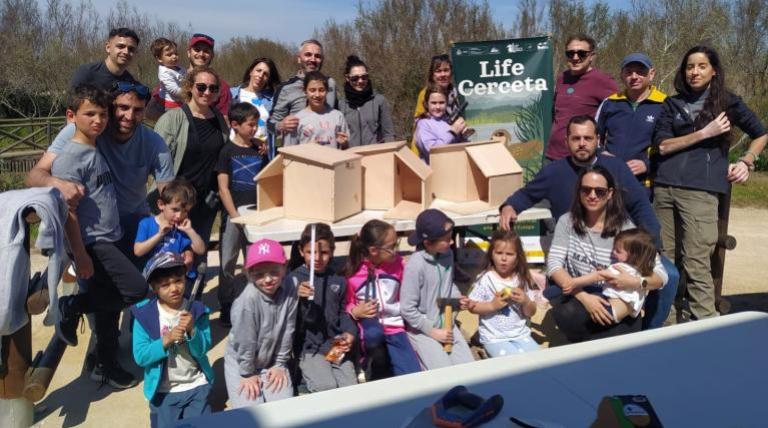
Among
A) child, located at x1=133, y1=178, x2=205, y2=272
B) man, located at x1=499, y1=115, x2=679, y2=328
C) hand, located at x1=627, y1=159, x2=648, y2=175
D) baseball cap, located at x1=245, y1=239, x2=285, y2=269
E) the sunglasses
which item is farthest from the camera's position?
the sunglasses

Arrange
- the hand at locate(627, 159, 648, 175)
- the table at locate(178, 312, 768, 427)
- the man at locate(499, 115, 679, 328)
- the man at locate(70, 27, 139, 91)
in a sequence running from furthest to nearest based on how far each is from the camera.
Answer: the man at locate(70, 27, 139, 91), the hand at locate(627, 159, 648, 175), the man at locate(499, 115, 679, 328), the table at locate(178, 312, 768, 427)

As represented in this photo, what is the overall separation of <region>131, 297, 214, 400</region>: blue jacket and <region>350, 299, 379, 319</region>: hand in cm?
77

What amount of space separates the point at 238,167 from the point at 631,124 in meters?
2.69

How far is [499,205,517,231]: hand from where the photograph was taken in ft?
12.3

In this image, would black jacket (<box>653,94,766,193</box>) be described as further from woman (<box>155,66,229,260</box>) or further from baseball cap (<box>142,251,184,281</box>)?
baseball cap (<box>142,251,184,281</box>)

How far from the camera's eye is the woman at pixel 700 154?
402cm

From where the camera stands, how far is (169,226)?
358 centimetres

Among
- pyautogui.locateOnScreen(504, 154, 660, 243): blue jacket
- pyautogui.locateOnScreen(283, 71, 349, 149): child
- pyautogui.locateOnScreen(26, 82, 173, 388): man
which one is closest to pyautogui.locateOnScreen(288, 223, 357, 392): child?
pyautogui.locateOnScreen(26, 82, 173, 388): man

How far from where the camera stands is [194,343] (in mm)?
3025

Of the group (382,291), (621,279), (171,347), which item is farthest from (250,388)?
(621,279)

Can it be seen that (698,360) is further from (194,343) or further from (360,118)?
(360,118)

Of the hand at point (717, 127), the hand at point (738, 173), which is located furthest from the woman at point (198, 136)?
the hand at point (738, 173)

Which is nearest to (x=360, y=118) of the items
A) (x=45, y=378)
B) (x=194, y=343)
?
(x=194, y=343)

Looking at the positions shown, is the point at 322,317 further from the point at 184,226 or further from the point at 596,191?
the point at 596,191
